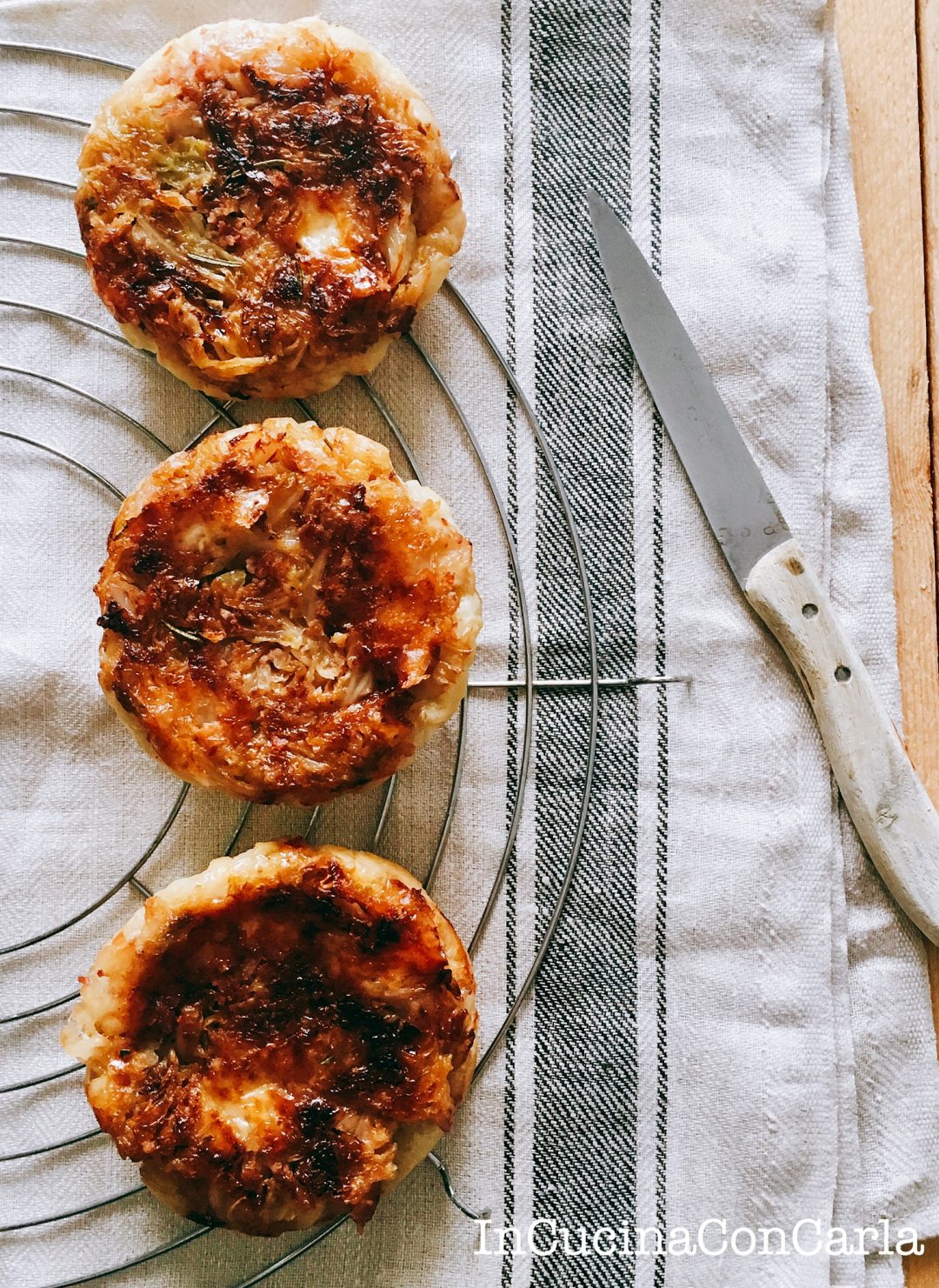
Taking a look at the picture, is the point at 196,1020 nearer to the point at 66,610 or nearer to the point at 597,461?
the point at 66,610

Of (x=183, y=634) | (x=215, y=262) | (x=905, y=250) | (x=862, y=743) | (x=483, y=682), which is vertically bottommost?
(x=862, y=743)

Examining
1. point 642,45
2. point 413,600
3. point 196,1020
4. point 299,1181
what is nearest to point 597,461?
point 413,600

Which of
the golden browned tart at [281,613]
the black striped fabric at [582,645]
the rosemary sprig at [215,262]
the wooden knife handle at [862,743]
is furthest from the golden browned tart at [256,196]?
the wooden knife handle at [862,743]

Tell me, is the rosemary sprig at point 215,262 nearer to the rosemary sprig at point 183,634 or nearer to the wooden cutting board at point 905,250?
the rosemary sprig at point 183,634

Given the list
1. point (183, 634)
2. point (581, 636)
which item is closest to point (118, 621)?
point (183, 634)

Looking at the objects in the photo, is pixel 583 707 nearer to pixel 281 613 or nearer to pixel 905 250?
pixel 281 613
